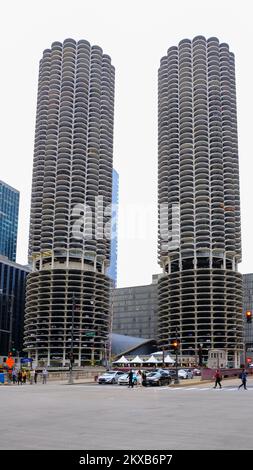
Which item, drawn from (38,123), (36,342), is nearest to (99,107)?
(38,123)

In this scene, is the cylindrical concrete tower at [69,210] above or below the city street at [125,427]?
above

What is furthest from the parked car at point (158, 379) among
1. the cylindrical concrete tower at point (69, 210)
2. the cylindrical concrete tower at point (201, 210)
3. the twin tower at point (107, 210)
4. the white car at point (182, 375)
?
the cylindrical concrete tower at point (69, 210)

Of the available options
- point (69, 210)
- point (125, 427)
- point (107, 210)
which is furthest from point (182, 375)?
point (107, 210)

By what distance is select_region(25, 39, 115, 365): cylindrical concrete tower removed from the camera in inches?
6688

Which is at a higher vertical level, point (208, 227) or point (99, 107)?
point (99, 107)

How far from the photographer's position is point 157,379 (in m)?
51.2

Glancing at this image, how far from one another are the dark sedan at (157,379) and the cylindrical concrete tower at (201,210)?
11343 cm

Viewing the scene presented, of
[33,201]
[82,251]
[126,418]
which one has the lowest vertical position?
[126,418]

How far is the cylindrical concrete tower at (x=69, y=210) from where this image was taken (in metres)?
170

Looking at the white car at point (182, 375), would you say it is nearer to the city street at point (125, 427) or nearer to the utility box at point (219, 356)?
the city street at point (125, 427)

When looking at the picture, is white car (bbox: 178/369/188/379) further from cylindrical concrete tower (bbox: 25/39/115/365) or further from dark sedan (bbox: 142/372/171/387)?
cylindrical concrete tower (bbox: 25/39/115/365)
